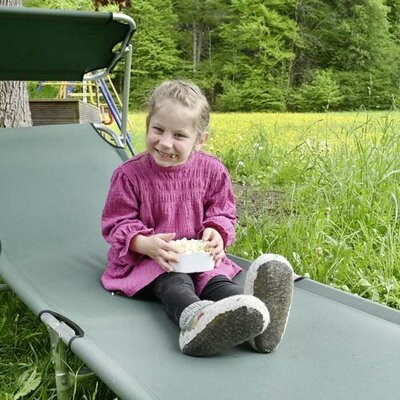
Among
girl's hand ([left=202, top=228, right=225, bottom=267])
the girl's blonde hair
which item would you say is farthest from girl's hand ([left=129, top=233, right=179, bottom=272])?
the girl's blonde hair

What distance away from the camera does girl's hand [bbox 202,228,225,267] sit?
6.24ft

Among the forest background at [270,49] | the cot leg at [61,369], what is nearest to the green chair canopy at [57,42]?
the cot leg at [61,369]

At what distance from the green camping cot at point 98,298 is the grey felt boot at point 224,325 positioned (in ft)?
0.13

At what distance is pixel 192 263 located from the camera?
1.82 meters

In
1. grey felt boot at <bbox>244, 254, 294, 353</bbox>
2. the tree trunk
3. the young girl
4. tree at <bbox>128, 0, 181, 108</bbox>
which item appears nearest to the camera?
grey felt boot at <bbox>244, 254, 294, 353</bbox>

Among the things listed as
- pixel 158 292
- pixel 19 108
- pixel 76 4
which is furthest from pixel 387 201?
pixel 76 4

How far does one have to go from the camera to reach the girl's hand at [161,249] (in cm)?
180

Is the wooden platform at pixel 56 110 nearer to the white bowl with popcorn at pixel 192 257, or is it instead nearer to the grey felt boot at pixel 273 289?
the white bowl with popcorn at pixel 192 257

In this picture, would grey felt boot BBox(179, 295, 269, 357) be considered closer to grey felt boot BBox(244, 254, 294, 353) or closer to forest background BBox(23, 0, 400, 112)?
grey felt boot BBox(244, 254, 294, 353)

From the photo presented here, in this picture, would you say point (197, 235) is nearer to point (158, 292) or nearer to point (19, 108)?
point (158, 292)

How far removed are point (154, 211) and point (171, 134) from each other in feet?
0.91

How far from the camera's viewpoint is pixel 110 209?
6.47 feet

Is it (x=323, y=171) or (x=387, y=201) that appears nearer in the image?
(x=387, y=201)

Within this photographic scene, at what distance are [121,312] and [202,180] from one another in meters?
0.53
